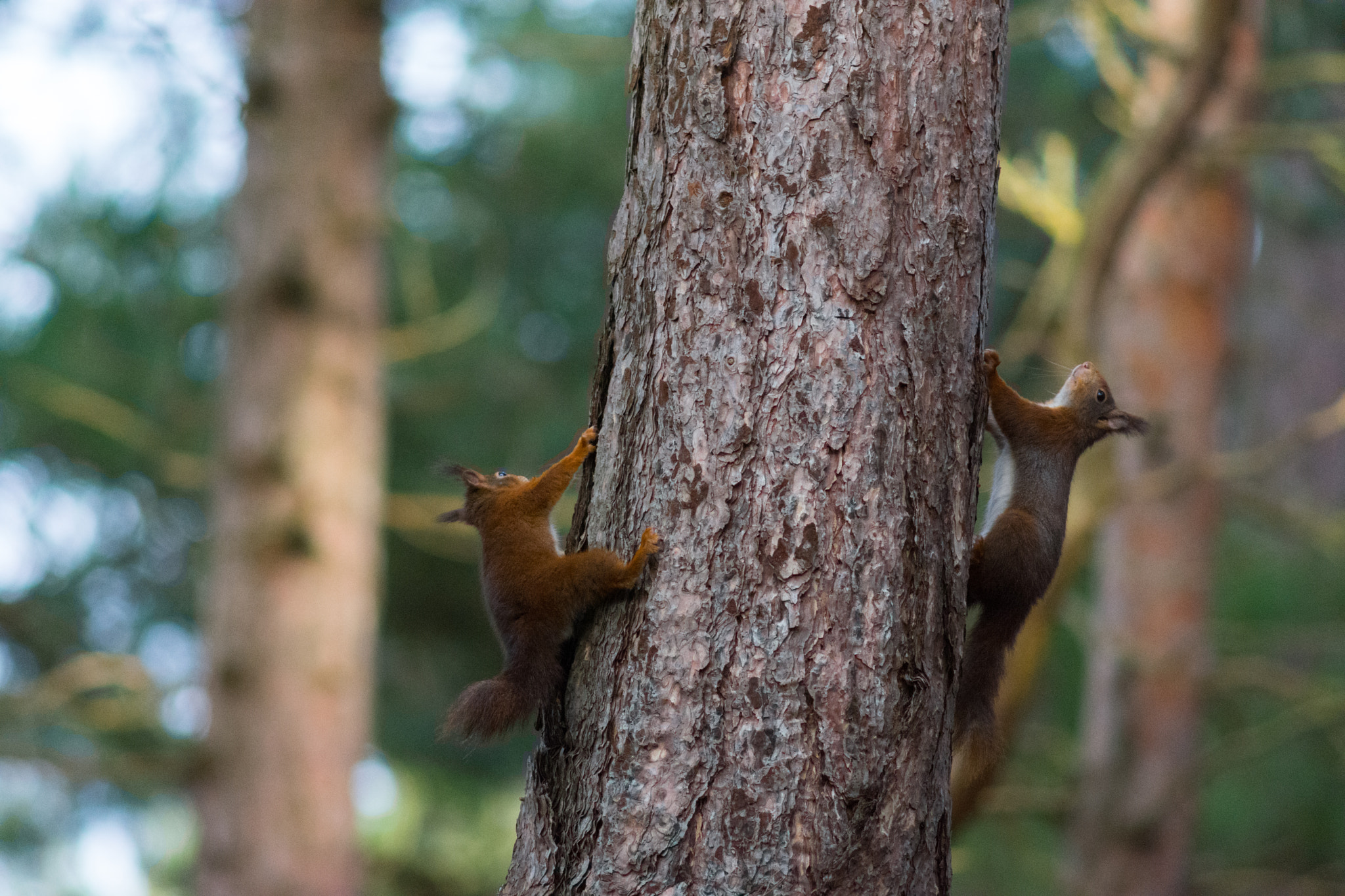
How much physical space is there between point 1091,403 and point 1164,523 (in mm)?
3656

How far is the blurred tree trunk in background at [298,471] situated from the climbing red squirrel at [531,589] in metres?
2.29

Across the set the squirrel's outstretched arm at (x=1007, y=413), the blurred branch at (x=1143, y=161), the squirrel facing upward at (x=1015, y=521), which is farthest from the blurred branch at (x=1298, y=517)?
the squirrel's outstretched arm at (x=1007, y=413)

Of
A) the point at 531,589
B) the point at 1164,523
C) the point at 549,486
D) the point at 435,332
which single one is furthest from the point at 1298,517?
the point at 531,589

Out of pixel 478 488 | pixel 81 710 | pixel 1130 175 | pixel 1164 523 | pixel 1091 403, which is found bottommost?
pixel 81 710

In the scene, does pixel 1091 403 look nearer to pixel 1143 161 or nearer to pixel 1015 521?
A: pixel 1015 521

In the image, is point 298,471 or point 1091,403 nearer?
point 1091,403

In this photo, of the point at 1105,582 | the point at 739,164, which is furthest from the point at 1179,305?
the point at 739,164

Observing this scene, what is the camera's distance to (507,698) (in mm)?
1732

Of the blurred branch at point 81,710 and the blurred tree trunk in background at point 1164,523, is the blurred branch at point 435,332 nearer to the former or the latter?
the blurred branch at point 81,710

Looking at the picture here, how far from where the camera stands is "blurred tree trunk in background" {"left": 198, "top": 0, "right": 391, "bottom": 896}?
3.92 metres

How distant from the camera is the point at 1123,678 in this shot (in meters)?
5.63

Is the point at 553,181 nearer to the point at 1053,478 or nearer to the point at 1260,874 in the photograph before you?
the point at 1260,874

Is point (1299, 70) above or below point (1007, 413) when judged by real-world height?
above

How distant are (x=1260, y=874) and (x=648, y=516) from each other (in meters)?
5.37
